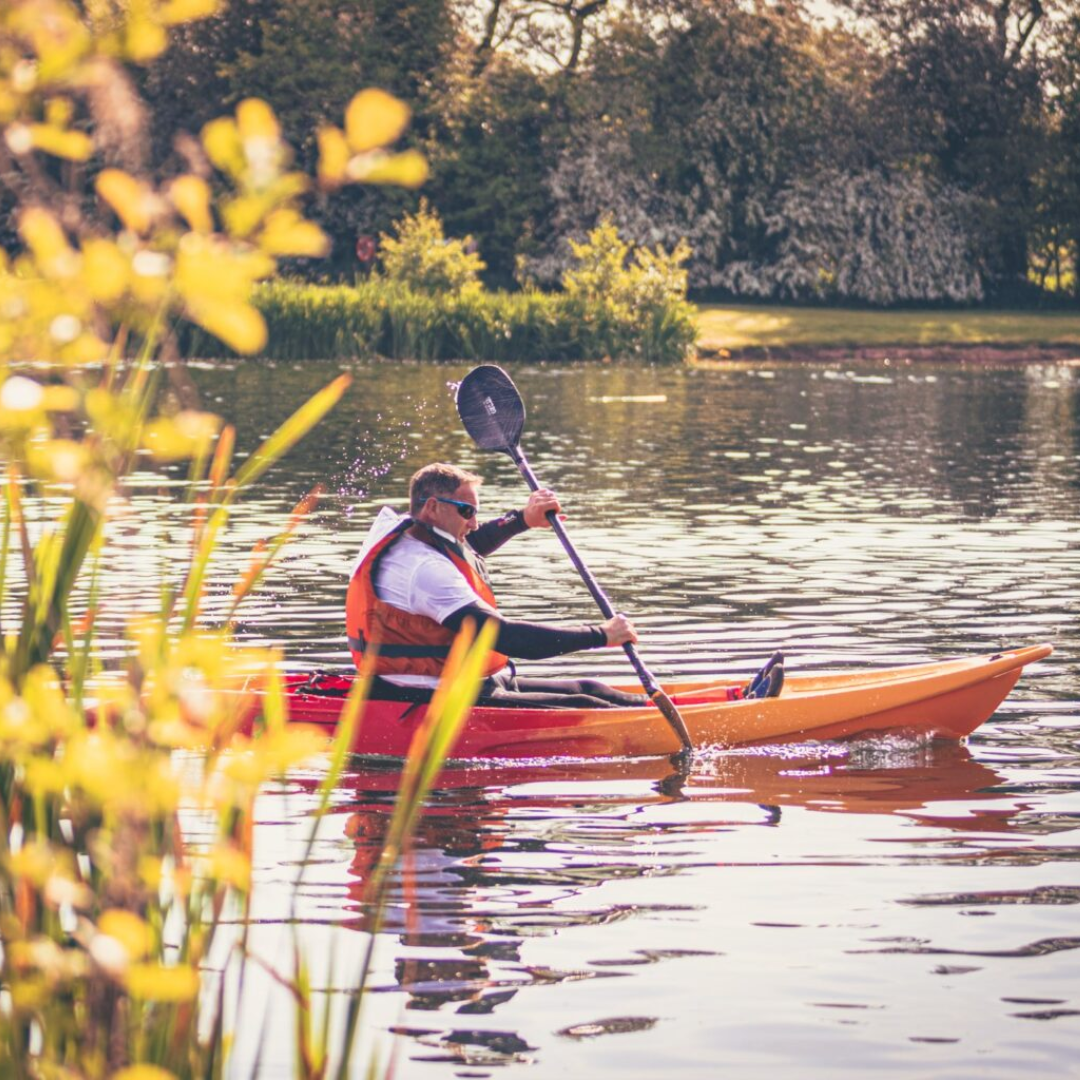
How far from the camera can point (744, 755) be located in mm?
9219

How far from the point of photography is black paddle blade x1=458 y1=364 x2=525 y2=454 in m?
10.7

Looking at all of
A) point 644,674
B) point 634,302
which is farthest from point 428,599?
point 634,302

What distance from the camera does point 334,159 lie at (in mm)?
2256

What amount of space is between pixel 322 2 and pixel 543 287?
10.1 m

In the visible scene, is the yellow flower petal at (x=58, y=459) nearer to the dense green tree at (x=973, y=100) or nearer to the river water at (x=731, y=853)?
the river water at (x=731, y=853)

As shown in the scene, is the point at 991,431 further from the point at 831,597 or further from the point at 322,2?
the point at 322,2

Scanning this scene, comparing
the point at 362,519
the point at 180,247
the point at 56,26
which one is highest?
the point at 56,26

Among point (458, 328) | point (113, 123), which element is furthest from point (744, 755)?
point (458, 328)

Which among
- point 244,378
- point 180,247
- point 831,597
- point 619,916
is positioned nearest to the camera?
point 180,247

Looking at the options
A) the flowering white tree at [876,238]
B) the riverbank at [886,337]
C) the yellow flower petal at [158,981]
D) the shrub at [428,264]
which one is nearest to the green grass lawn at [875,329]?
the riverbank at [886,337]

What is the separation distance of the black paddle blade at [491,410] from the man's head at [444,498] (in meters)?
2.19

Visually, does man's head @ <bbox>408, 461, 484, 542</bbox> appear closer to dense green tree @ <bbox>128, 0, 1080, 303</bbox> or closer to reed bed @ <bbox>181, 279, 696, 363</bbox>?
reed bed @ <bbox>181, 279, 696, 363</bbox>

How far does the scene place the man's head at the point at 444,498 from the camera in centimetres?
838

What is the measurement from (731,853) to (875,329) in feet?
146
